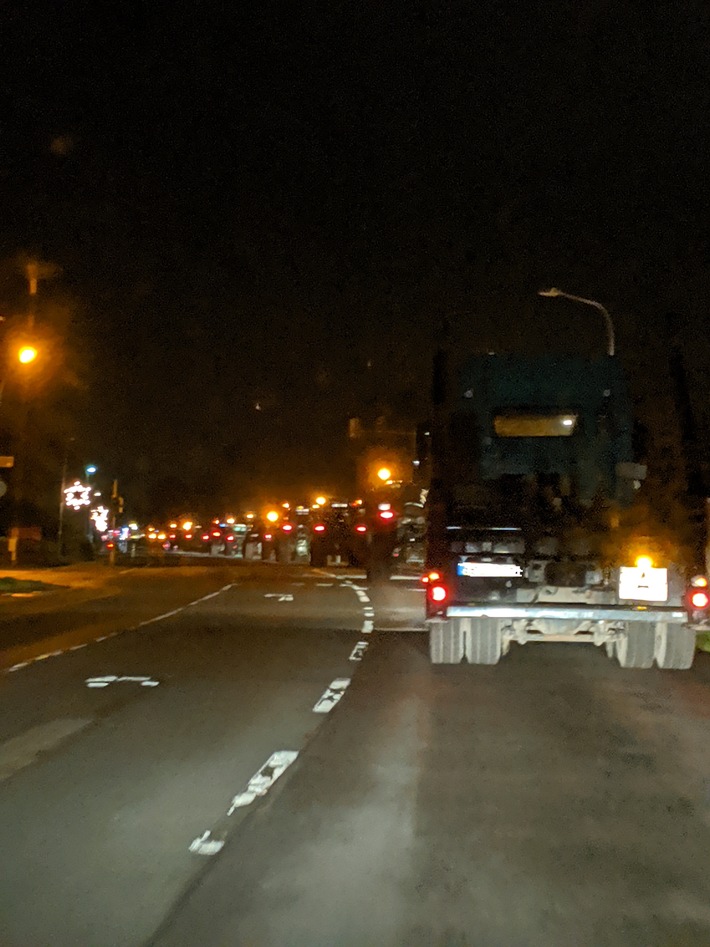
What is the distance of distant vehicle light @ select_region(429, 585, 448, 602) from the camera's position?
45.3 ft

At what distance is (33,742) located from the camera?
397 inches

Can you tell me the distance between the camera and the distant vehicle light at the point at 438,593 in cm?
1382

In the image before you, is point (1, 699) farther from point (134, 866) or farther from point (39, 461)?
point (39, 461)

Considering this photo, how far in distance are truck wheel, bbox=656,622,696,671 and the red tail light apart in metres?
2.63

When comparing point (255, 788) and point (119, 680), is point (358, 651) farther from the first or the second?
point (255, 788)

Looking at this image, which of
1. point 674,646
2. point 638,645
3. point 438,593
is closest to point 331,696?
point 438,593

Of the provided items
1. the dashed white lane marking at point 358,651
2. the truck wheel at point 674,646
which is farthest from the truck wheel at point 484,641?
the dashed white lane marking at point 358,651

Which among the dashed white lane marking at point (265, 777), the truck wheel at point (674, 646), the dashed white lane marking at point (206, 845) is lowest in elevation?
the dashed white lane marking at point (206, 845)

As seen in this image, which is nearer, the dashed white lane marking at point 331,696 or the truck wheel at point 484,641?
the dashed white lane marking at point 331,696

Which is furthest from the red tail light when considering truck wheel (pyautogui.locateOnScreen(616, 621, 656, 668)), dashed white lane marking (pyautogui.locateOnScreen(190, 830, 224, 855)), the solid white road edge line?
the solid white road edge line

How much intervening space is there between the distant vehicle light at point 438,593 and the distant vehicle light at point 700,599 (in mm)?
2742

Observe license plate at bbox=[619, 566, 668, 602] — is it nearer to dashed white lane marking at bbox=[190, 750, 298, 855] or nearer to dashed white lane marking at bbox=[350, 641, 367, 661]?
dashed white lane marking at bbox=[350, 641, 367, 661]

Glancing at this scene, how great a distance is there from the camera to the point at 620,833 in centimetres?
724

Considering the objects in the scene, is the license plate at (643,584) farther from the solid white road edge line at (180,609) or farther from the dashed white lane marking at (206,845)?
the solid white road edge line at (180,609)
